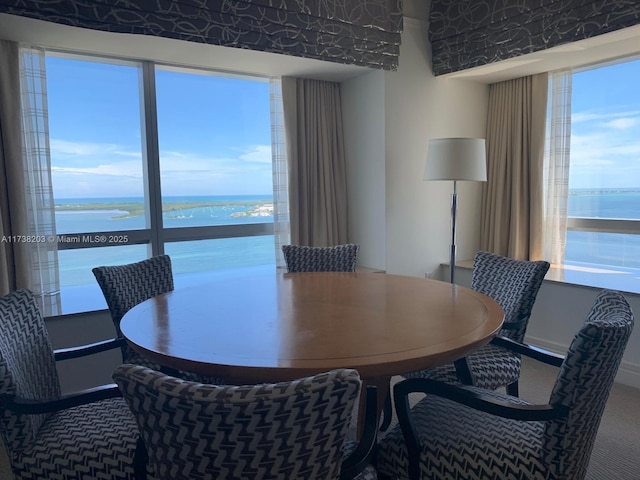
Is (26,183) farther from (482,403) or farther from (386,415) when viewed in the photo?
(482,403)

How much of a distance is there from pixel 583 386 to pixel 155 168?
10.3ft

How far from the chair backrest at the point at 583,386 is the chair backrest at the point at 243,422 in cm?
70

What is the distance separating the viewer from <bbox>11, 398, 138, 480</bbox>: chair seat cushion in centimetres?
134

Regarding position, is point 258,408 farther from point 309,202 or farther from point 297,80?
point 297,80

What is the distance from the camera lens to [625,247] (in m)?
3.58

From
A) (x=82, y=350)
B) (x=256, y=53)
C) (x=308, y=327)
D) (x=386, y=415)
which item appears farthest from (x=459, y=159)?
(x=82, y=350)

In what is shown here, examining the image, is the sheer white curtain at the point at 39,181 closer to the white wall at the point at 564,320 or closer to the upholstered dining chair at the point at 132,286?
the upholstered dining chair at the point at 132,286

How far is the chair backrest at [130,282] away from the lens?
85.0 inches

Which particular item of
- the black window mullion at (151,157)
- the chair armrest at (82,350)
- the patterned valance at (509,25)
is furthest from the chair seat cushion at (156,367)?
the patterned valance at (509,25)

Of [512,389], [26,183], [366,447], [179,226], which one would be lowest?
[512,389]

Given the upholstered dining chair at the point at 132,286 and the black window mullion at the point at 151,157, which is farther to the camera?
the black window mullion at the point at 151,157

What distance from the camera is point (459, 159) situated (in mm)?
3172

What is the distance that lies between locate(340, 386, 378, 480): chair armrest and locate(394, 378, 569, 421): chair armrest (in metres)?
0.17

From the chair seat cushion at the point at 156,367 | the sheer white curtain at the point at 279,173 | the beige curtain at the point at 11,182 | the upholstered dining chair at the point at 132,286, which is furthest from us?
the sheer white curtain at the point at 279,173
